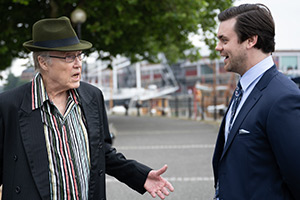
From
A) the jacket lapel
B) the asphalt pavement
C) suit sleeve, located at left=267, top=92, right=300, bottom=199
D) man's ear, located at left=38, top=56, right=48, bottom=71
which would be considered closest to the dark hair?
the jacket lapel

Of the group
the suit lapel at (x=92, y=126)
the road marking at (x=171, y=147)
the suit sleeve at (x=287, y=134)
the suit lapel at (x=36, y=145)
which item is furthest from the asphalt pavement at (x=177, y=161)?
the suit sleeve at (x=287, y=134)

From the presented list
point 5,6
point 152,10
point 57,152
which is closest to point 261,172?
point 57,152

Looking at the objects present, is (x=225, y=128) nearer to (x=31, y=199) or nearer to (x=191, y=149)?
(x=31, y=199)

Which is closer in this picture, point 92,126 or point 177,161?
point 92,126

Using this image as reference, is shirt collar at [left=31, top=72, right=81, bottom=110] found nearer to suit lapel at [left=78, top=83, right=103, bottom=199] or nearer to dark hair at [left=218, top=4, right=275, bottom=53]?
suit lapel at [left=78, top=83, right=103, bottom=199]

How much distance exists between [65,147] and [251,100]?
3.82ft

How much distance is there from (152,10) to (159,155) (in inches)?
260

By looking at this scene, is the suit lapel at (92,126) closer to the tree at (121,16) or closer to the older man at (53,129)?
the older man at (53,129)

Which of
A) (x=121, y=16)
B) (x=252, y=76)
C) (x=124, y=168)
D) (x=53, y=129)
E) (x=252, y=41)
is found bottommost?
Result: (x=124, y=168)

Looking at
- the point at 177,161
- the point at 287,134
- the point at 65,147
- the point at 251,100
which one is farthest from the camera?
the point at 177,161

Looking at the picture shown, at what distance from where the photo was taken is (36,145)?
2.60 m

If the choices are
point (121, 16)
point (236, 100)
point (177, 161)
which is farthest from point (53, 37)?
point (121, 16)

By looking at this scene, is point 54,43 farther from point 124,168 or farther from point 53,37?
point 124,168

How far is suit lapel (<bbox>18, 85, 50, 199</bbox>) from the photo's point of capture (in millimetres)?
2562
